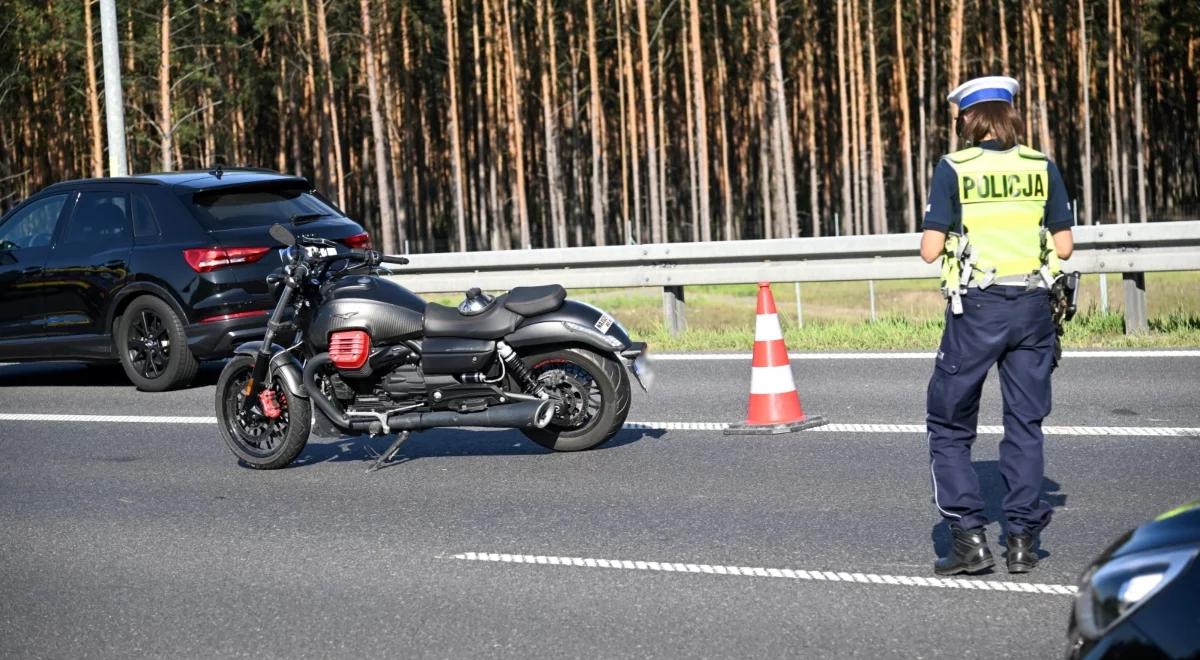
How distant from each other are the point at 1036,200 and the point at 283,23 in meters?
47.0

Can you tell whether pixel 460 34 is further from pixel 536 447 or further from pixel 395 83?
pixel 536 447

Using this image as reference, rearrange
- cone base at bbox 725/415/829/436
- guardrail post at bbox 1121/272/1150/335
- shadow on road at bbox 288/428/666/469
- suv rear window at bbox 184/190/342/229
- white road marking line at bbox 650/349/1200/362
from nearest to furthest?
1. shadow on road at bbox 288/428/666/469
2. cone base at bbox 725/415/829/436
3. white road marking line at bbox 650/349/1200/362
4. suv rear window at bbox 184/190/342/229
5. guardrail post at bbox 1121/272/1150/335

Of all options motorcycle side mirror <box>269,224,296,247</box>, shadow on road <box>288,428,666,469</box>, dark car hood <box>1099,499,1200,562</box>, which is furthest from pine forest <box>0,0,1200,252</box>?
dark car hood <box>1099,499,1200,562</box>

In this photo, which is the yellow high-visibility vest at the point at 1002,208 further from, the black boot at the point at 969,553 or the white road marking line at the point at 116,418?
the white road marking line at the point at 116,418

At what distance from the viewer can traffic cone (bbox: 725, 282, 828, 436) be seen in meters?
9.11

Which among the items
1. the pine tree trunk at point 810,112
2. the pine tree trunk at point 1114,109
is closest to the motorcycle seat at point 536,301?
the pine tree trunk at point 1114,109

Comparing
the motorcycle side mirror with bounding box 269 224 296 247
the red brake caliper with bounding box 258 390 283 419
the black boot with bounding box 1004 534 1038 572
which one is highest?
the motorcycle side mirror with bounding box 269 224 296 247

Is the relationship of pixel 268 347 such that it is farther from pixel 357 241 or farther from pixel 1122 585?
pixel 1122 585

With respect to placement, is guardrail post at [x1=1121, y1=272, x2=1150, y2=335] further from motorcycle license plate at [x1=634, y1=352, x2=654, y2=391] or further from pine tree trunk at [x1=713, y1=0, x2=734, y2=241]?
pine tree trunk at [x1=713, y1=0, x2=734, y2=241]

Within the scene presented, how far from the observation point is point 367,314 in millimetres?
8305

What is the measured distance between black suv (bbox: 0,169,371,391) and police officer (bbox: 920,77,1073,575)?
7.32m

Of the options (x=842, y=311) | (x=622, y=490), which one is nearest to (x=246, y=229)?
(x=622, y=490)

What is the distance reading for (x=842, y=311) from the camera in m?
24.6

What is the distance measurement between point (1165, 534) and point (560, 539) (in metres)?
3.68
